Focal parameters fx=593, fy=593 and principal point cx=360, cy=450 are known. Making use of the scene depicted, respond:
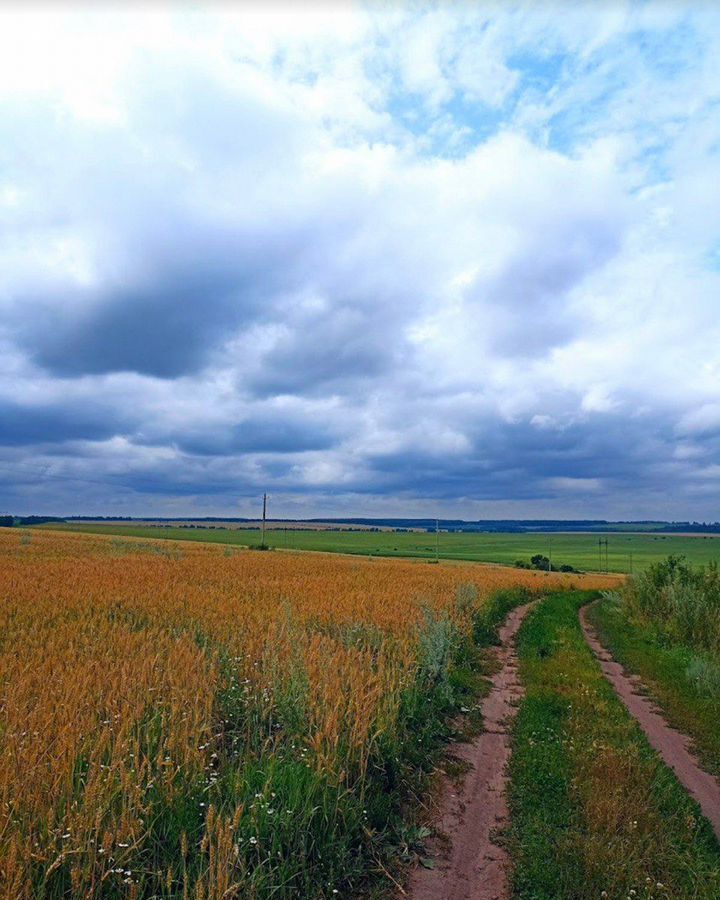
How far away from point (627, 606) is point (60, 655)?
23.5 m

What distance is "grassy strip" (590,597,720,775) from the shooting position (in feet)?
32.9

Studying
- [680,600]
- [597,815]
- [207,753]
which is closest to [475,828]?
[597,815]

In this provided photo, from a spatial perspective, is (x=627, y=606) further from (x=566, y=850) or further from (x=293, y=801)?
(x=293, y=801)

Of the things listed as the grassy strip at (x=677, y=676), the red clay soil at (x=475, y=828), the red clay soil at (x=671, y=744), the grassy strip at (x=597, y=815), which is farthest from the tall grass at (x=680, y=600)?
the red clay soil at (x=475, y=828)

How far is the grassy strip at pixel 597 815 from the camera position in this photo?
5312 mm

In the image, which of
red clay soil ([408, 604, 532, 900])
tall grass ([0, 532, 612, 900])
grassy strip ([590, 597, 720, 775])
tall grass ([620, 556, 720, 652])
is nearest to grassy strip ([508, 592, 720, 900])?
red clay soil ([408, 604, 532, 900])

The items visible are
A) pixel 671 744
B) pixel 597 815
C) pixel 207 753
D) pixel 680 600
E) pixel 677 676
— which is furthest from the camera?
pixel 680 600

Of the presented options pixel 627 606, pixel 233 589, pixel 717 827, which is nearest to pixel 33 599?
pixel 233 589

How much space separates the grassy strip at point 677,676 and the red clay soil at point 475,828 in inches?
122

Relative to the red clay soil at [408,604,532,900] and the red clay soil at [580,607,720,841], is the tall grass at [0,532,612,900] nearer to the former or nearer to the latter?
the red clay soil at [408,604,532,900]

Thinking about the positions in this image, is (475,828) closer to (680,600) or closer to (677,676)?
(677,676)

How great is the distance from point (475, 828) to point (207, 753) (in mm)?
3024

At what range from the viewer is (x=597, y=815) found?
628cm

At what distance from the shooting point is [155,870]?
461 cm
